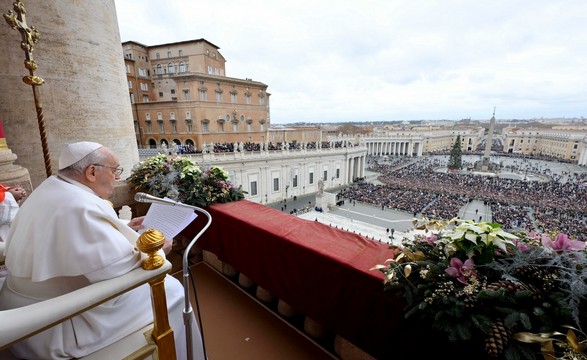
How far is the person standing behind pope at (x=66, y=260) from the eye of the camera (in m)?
1.21

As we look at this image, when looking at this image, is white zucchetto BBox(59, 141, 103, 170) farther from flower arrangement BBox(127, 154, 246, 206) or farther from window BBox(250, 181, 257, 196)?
window BBox(250, 181, 257, 196)

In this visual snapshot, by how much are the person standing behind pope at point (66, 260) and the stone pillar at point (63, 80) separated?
5.00 m

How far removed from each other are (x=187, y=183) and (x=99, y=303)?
2.58 meters

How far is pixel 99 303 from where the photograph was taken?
3.52 feet

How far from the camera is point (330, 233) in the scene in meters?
2.29

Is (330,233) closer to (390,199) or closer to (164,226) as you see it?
(164,226)

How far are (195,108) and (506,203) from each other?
95.0ft

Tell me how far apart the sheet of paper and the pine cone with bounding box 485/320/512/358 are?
181cm

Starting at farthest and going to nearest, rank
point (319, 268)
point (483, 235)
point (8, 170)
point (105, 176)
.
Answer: point (8, 170) → point (319, 268) → point (105, 176) → point (483, 235)

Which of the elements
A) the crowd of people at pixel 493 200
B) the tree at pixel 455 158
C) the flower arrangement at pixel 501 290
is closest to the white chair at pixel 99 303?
the flower arrangement at pixel 501 290

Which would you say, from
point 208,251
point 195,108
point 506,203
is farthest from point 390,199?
point 208,251

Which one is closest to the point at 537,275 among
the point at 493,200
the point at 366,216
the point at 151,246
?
the point at 151,246

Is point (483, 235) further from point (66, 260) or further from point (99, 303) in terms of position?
point (66, 260)

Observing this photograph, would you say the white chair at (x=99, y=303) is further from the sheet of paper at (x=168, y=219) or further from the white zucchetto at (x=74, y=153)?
the white zucchetto at (x=74, y=153)
